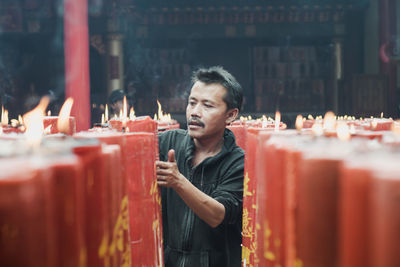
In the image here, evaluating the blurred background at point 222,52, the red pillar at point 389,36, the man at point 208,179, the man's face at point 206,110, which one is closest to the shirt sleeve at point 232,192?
the man at point 208,179

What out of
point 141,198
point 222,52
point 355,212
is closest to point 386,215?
point 355,212

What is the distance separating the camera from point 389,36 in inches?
286

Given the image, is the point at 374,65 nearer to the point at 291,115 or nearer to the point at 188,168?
the point at 291,115

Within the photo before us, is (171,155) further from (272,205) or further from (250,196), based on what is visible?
(272,205)

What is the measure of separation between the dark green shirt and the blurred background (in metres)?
5.86

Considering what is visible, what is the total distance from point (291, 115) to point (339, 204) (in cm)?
769

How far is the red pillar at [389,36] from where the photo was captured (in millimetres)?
7176

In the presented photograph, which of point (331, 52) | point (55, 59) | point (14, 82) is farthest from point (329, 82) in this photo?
point (14, 82)

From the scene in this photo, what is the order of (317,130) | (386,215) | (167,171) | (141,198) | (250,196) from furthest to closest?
(167,171)
(250,196)
(141,198)
(317,130)
(386,215)

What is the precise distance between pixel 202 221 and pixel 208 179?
0.19m

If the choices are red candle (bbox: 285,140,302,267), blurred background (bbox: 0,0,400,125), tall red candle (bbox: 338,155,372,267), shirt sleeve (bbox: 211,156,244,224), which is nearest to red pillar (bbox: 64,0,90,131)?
blurred background (bbox: 0,0,400,125)

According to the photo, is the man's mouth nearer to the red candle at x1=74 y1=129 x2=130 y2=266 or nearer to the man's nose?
the man's nose

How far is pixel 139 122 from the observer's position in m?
1.32

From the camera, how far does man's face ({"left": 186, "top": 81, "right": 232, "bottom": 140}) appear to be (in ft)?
6.07
